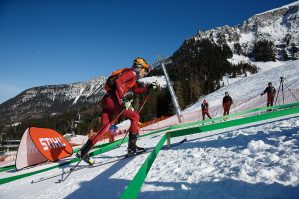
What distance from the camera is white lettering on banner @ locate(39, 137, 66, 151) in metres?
7.11

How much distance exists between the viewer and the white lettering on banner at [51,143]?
280 inches

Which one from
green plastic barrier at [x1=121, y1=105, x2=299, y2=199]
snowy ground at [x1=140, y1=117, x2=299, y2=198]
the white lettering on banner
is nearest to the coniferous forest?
the white lettering on banner

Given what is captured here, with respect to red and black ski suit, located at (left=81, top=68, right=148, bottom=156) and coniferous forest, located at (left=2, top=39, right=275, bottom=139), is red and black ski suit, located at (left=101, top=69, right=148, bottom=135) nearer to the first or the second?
red and black ski suit, located at (left=81, top=68, right=148, bottom=156)

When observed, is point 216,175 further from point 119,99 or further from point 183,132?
point 119,99

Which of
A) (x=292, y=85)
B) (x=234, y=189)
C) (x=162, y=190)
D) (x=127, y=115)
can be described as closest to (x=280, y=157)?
(x=234, y=189)

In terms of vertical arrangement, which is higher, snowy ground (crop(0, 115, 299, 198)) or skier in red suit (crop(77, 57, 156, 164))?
skier in red suit (crop(77, 57, 156, 164))

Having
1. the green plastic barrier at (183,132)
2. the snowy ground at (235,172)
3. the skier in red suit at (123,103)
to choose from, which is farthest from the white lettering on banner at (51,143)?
the snowy ground at (235,172)

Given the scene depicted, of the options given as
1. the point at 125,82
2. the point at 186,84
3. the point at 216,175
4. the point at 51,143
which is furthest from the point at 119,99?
the point at 186,84

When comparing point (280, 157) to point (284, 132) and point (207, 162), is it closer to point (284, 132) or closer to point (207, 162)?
point (207, 162)

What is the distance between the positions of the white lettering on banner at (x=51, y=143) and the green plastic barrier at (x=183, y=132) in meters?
3.73

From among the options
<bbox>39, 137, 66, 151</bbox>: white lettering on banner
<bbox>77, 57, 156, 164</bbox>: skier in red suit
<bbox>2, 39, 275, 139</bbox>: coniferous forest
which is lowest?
<bbox>39, 137, 66, 151</bbox>: white lettering on banner

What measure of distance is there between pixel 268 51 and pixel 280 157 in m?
206

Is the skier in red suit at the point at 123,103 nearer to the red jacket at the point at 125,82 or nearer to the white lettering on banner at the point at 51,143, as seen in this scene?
the red jacket at the point at 125,82

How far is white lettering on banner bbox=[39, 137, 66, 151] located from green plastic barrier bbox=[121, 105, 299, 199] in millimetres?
3729
